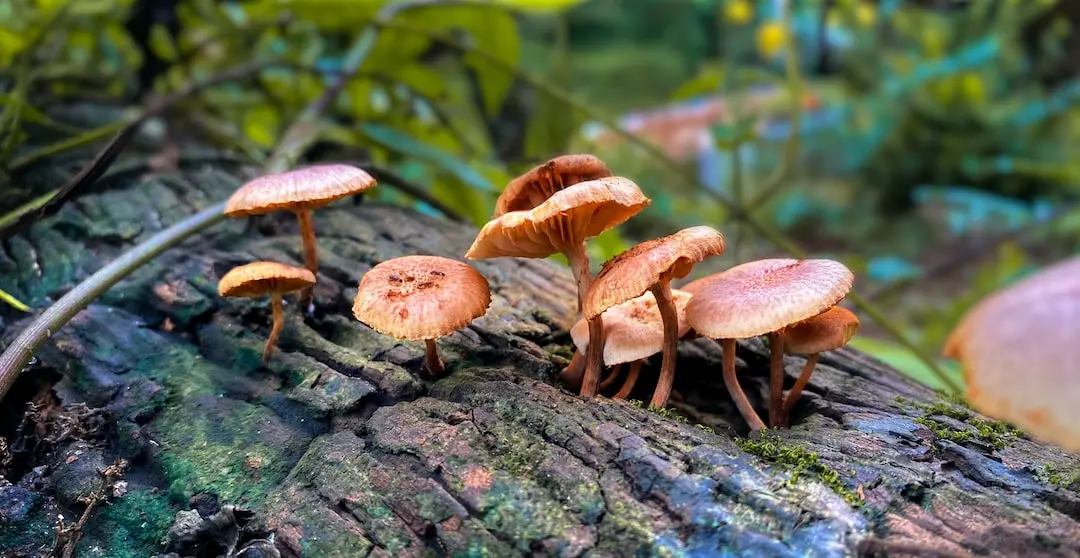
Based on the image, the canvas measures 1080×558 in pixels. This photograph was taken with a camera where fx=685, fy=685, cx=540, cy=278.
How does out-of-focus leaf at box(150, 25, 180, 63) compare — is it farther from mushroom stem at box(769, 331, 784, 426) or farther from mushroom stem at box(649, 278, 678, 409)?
mushroom stem at box(769, 331, 784, 426)

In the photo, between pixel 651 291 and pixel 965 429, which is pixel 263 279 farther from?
pixel 965 429

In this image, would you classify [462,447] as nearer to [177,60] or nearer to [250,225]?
[250,225]

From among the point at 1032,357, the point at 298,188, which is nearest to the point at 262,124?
the point at 298,188

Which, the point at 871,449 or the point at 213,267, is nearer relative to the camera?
the point at 871,449

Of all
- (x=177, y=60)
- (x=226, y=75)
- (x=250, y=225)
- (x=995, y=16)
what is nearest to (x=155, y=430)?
(x=250, y=225)

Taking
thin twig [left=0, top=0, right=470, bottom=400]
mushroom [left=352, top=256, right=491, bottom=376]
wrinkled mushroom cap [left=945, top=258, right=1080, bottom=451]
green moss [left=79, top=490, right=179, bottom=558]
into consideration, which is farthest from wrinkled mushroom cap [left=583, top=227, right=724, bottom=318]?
thin twig [left=0, top=0, right=470, bottom=400]
